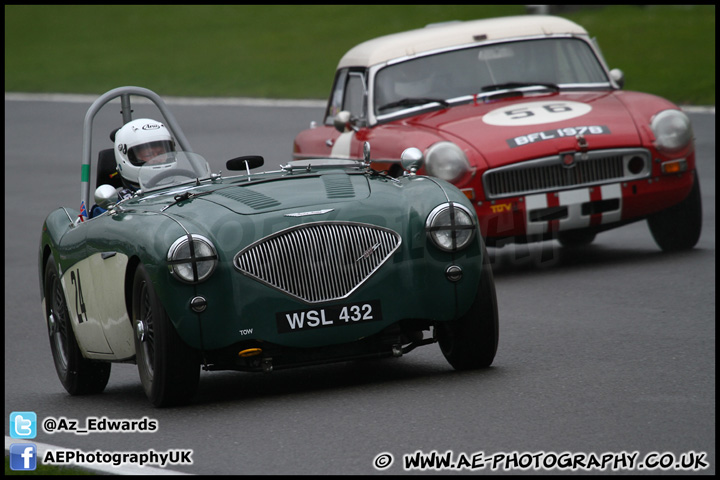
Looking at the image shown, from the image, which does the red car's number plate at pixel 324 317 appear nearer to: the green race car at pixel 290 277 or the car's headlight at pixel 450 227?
the green race car at pixel 290 277

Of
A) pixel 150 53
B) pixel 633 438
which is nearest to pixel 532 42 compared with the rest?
pixel 633 438

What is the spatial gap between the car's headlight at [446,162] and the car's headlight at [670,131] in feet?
5.33

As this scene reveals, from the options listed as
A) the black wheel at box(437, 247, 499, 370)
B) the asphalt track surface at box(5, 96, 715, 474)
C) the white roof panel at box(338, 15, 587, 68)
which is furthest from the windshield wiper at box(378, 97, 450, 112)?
the black wheel at box(437, 247, 499, 370)

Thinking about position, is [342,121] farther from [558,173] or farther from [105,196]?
[105,196]

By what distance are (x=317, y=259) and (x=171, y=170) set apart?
1800mm

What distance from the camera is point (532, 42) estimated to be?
12.4 meters

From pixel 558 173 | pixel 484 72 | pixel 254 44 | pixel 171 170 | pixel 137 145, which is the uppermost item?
pixel 484 72

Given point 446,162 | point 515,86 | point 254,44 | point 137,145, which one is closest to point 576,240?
point 515,86

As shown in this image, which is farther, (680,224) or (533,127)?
(680,224)

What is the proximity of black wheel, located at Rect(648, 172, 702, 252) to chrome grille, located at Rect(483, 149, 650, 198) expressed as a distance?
779 mm

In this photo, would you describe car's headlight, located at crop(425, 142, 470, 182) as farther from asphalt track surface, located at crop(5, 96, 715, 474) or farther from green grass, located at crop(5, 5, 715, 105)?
green grass, located at crop(5, 5, 715, 105)

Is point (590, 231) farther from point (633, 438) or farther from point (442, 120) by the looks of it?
point (633, 438)

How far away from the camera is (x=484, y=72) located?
12.1 metres

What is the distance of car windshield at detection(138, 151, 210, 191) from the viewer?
26.0 ft
